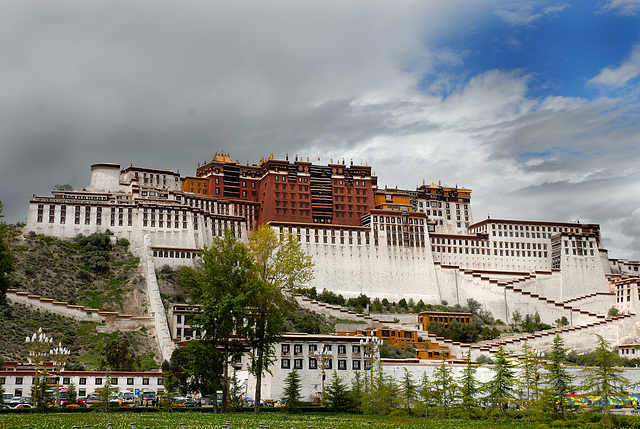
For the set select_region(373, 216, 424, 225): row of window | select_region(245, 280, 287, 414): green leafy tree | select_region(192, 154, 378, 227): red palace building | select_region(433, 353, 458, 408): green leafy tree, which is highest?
select_region(192, 154, 378, 227): red palace building

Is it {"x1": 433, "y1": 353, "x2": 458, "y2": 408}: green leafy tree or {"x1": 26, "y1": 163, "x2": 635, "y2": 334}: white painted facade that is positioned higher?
{"x1": 26, "y1": 163, "x2": 635, "y2": 334}: white painted facade

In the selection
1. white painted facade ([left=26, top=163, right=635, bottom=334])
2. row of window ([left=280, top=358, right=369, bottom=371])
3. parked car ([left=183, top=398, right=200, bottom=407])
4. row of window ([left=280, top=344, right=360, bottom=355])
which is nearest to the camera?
parked car ([left=183, top=398, right=200, bottom=407])

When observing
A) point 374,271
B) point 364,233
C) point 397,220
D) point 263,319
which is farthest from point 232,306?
point 397,220

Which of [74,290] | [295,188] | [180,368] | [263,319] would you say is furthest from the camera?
[295,188]

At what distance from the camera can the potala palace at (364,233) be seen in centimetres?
9838

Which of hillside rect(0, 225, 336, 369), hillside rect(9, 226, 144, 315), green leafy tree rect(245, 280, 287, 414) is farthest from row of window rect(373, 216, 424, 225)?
green leafy tree rect(245, 280, 287, 414)

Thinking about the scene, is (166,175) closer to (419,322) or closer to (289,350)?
(419,322)

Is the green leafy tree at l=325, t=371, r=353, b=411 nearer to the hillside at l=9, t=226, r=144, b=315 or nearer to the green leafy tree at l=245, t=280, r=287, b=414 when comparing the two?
the green leafy tree at l=245, t=280, r=287, b=414

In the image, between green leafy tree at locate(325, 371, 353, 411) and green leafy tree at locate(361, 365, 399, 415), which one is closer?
green leafy tree at locate(361, 365, 399, 415)

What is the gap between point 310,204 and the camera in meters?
114

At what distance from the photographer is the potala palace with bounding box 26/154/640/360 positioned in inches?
3873

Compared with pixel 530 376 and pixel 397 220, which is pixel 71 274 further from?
pixel 530 376

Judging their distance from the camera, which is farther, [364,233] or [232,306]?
[364,233]

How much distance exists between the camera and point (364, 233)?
356 ft
